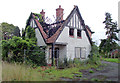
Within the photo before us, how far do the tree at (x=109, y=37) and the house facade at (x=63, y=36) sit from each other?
49.9 ft

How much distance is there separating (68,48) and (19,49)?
543 centimetres

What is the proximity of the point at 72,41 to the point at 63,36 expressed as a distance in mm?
1758

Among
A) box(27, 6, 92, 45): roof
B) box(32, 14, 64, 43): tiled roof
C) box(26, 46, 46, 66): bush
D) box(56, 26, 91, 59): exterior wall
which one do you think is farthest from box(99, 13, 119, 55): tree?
box(26, 46, 46, 66): bush

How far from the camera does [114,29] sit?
3325 centimetres

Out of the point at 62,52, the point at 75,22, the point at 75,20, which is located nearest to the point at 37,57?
the point at 62,52

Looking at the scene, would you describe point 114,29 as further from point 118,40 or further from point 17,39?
point 17,39

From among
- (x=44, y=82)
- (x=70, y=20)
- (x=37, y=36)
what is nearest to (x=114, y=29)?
(x=70, y=20)

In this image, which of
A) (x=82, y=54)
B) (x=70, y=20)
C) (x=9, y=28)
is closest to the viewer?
(x=70, y=20)

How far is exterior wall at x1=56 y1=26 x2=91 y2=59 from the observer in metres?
14.7

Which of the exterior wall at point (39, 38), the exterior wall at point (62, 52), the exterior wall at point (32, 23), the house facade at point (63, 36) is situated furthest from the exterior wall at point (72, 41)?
the exterior wall at point (32, 23)

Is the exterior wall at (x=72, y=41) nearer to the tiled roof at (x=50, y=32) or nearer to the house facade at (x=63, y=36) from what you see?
the house facade at (x=63, y=36)

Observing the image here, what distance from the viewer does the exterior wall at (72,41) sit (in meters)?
14.7

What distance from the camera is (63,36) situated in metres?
14.7

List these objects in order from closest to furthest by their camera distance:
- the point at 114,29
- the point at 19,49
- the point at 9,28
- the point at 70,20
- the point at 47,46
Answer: the point at 19,49, the point at 47,46, the point at 70,20, the point at 9,28, the point at 114,29
